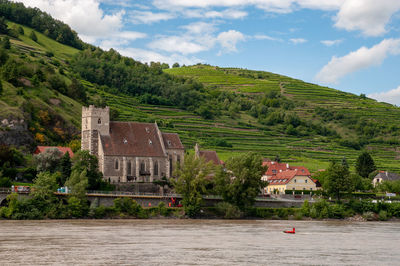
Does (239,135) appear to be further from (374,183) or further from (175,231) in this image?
(175,231)

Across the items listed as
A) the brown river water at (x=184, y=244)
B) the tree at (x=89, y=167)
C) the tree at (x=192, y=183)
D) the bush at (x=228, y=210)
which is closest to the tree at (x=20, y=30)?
the tree at (x=89, y=167)

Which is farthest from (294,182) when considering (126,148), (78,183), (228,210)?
(78,183)

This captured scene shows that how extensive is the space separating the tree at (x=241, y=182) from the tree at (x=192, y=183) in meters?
2.60

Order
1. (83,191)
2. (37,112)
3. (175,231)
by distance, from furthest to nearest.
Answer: (37,112)
(83,191)
(175,231)

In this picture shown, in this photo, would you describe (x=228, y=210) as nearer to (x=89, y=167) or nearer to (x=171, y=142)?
(x=89, y=167)

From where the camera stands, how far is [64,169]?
7631 cm

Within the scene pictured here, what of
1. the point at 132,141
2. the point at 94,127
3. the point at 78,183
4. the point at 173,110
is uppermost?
the point at 173,110

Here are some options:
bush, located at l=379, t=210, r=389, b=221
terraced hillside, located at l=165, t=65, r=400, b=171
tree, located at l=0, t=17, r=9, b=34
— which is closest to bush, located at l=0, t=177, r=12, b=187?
bush, located at l=379, t=210, r=389, b=221

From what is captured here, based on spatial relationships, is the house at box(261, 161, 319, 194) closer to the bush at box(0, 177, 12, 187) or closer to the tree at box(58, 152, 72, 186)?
the tree at box(58, 152, 72, 186)

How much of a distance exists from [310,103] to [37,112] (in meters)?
113

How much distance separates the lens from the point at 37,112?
4023 inches

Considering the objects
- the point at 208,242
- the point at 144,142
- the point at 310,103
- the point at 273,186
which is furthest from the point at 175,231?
the point at 310,103

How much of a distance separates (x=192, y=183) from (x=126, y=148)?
16.4 metres

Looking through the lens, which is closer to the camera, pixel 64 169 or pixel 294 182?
pixel 64 169
